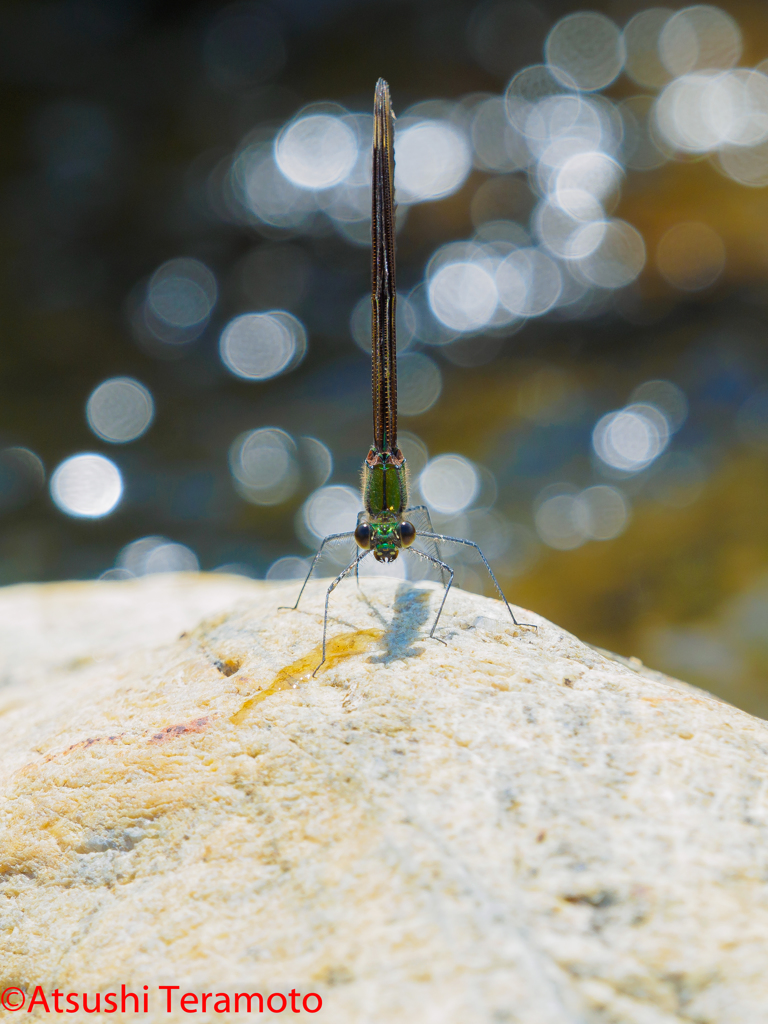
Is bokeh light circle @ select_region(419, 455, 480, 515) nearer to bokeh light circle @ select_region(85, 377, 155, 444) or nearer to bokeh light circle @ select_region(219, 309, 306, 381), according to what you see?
bokeh light circle @ select_region(219, 309, 306, 381)

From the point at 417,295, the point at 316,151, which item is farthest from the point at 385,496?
the point at 316,151

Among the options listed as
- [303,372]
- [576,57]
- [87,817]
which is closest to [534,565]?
[303,372]

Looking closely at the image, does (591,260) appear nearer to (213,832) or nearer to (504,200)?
(504,200)

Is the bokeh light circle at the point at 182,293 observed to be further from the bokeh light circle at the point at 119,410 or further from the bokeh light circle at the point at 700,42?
the bokeh light circle at the point at 700,42

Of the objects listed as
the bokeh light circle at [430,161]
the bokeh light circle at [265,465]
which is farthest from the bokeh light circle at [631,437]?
the bokeh light circle at [430,161]

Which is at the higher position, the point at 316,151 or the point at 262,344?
the point at 316,151

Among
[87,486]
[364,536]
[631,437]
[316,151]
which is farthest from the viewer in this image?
[316,151]

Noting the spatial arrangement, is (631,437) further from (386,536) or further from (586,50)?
(586,50)
